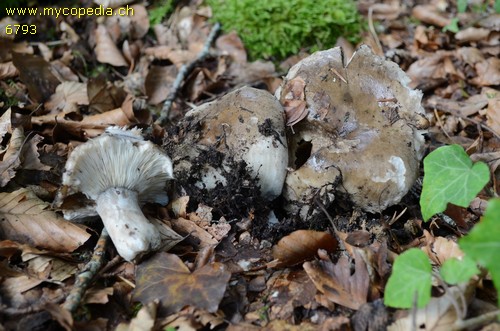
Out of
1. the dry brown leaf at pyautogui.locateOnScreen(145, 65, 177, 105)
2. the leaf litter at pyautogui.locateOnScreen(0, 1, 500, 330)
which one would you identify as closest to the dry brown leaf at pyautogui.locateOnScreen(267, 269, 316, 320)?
the leaf litter at pyautogui.locateOnScreen(0, 1, 500, 330)

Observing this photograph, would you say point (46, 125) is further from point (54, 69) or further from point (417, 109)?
point (417, 109)

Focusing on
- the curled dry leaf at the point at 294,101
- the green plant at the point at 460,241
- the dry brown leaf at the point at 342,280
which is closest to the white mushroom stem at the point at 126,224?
the dry brown leaf at the point at 342,280

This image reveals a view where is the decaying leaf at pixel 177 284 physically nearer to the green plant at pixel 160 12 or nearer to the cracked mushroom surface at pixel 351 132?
the cracked mushroom surface at pixel 351 132

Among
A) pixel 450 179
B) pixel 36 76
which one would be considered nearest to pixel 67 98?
pixel 36 76

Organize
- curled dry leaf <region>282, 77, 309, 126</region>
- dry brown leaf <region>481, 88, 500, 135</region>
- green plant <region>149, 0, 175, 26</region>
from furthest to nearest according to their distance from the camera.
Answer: green plant <region>149, 0, 175, 26</region> < dry brown leaf <region>481, 88, 500, 135</region> < curled dry leaf <region>282, 77, 309, 126</region>

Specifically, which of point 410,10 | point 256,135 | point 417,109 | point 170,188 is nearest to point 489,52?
point 410,10

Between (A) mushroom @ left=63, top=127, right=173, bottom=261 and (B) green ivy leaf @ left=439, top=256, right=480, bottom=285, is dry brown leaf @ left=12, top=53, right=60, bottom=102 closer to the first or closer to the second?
(A) mushroom @ left=63, top=127, right=173, bottom=261
